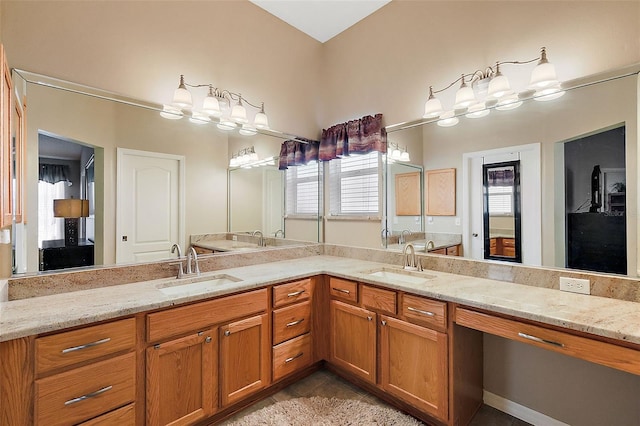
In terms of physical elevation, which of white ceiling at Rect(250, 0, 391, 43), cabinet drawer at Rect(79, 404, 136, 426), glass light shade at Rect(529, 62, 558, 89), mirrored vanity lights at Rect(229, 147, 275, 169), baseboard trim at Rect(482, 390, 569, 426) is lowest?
baseboard trim at Rect(482, 390, 569, 426)

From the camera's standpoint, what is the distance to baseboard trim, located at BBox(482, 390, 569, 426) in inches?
69.7

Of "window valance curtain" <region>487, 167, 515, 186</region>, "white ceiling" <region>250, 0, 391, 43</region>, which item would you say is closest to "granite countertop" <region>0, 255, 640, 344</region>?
"window valance curtain" <region>487, 167, 515, 186</region>

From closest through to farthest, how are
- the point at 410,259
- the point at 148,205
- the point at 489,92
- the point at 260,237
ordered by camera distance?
the point at 489,92
the point at 148,205
the point at 410,259
the point at 260,237

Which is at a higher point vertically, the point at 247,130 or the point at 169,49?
the point at 169,49

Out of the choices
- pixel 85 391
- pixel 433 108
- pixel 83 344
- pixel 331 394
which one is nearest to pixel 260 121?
pixel 433 108

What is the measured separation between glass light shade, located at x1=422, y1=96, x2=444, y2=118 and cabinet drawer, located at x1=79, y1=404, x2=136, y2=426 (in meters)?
2.61

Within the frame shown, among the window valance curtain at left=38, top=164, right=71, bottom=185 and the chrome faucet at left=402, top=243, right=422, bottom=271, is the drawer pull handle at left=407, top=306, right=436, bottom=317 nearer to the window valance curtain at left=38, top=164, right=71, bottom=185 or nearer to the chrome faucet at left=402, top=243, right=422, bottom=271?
the chrome faucet at left=402, top=243, right=422, bottom=271

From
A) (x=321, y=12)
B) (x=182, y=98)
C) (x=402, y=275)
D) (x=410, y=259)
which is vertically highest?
(x=321, y=12)

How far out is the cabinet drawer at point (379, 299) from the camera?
6.40 feet

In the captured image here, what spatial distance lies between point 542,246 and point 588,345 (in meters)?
0.73

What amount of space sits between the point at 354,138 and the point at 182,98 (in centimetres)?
151

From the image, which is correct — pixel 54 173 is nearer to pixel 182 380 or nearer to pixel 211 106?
pixel 211 106

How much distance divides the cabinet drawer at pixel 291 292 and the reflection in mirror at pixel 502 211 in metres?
1.30

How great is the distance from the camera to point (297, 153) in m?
3.11
